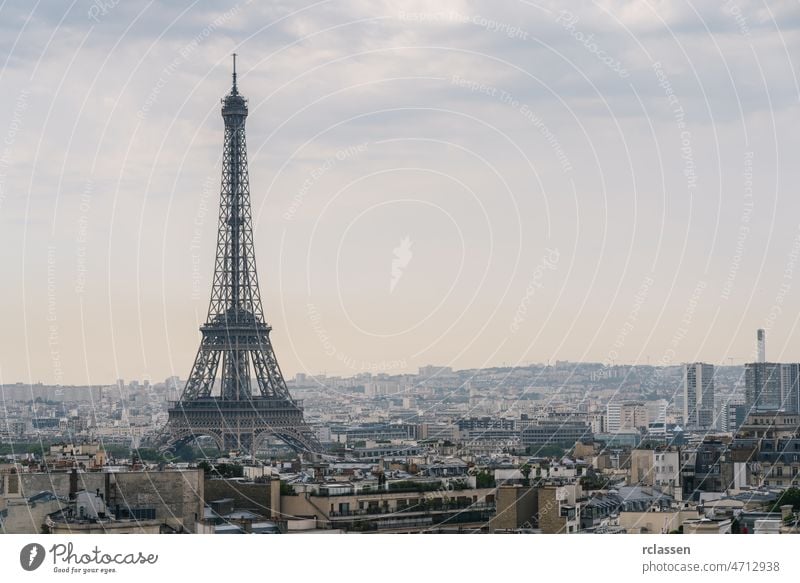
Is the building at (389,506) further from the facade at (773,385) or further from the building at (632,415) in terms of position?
the building at (632,415)

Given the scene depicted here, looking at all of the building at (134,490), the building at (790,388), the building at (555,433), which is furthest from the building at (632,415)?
the building at (134,490)

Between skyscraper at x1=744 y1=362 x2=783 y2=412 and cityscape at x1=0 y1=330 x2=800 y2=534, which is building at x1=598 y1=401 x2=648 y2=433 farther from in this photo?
skyscraper at x1=744 y1=362 x2=783 y2=412
